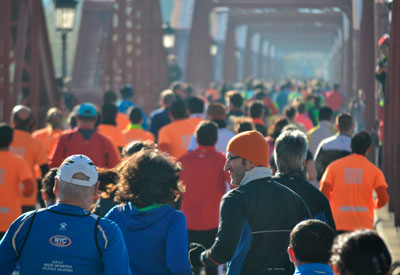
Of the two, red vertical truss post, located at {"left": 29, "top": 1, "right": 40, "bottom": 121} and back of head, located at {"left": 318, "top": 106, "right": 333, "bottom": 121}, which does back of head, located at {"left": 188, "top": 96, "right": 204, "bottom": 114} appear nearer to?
back of head, located at {"left": 318, "top": 106, "right": 333, "bottom": 121}

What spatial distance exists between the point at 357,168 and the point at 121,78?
1628cm

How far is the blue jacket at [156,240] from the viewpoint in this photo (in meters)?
4.91

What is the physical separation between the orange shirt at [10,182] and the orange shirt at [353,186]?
9.09 ft

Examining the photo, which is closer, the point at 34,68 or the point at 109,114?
the point at 109,114

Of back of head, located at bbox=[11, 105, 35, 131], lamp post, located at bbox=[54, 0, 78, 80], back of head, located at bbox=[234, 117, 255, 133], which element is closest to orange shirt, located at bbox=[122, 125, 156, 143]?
back of head, located at bbox=[234, 117, 255, 133]

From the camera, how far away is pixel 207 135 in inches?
320

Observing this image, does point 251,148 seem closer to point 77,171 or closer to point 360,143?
point 77,171

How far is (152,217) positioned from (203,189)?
294cm

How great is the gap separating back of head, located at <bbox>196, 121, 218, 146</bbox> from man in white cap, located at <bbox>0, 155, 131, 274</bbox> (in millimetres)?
3741

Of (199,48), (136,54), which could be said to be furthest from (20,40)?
(199,48)

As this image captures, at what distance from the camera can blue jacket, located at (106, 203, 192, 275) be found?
193 inches

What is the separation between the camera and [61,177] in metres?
4.52

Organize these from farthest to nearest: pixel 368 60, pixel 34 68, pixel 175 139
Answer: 1. pixel 368 60
2. pixel 34 68
3. pixel 175 139

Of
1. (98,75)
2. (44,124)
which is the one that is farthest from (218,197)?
(98,75)
